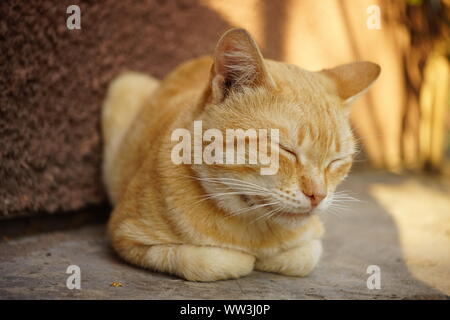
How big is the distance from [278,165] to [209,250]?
45cm

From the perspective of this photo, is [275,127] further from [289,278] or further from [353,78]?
[289,278]

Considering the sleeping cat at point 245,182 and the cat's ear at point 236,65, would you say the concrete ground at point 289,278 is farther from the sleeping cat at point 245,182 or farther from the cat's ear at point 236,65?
the cat's ear at point 236,65

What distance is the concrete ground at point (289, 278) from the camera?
1788 millimetres

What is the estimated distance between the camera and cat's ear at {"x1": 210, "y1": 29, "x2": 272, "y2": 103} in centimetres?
179

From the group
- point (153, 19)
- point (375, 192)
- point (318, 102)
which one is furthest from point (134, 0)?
point (375, 192)

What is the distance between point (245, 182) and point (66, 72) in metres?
1.37

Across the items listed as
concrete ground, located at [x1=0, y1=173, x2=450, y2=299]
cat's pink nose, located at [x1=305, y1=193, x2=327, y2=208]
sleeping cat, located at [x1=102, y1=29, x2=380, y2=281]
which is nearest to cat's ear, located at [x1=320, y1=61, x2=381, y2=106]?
sleeping cat, located at [x1=102, y1=29, x2=380, y2=281]

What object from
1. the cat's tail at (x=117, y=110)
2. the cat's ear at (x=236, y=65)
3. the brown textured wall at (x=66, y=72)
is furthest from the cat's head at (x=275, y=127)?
the cat's tail at (x=117, y=110)

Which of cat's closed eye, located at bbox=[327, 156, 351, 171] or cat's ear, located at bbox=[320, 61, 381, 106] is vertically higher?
cat's ear, located at bbox=[320, 61, 381, 106]

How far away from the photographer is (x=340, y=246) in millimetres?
2662

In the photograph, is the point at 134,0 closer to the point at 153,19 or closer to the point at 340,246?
the point at 153,19

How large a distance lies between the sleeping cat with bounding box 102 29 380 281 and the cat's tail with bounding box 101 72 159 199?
0.74 meters

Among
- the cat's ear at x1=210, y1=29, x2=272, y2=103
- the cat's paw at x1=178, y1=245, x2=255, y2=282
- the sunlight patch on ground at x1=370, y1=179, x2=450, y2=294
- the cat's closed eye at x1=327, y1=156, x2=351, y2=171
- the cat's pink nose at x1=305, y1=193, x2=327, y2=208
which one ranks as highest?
the cat's ear at x1=210, y1=29, x2=272, y2=103

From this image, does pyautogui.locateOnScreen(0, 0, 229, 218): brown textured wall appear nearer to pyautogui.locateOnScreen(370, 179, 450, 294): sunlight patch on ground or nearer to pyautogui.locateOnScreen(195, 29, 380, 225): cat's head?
pyautogui.locateOnScreen(195, 29, 380, 225): cat's head
